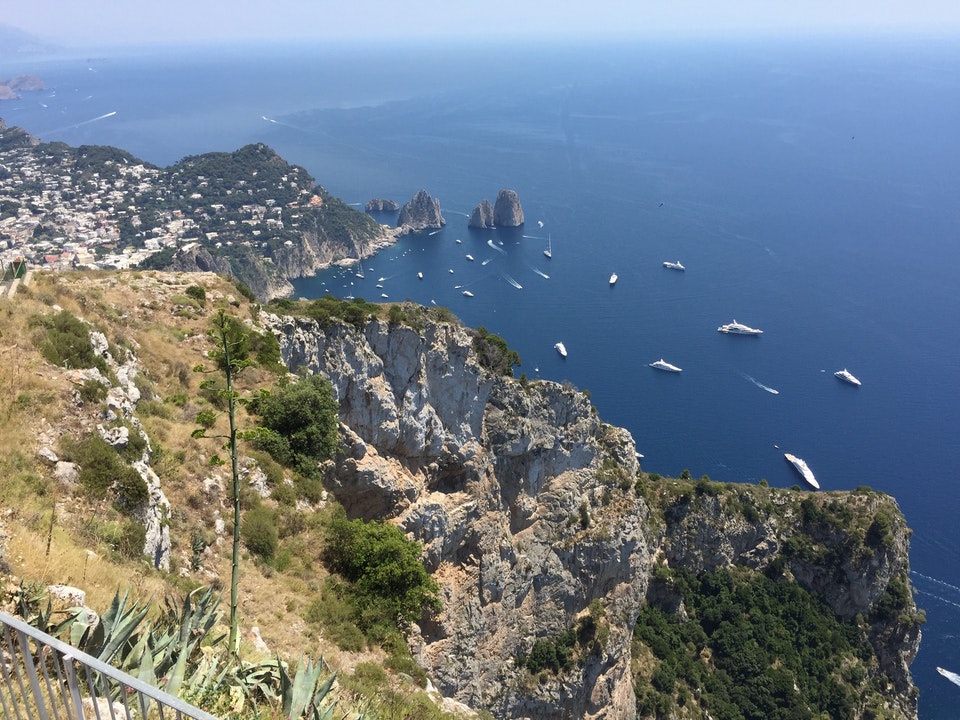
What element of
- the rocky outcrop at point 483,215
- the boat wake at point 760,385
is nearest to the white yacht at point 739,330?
the boat wake at point 760,385

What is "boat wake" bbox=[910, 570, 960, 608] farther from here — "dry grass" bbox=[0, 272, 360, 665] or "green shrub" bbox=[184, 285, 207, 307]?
"green shrub" bbox=[184, 285, 207, 307]

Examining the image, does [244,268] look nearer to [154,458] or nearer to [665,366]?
[665,366]

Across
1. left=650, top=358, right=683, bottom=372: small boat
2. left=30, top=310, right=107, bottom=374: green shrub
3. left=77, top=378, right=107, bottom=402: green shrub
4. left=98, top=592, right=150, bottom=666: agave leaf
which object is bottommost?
left=650, top=358, right=683, bottom=372: small boat

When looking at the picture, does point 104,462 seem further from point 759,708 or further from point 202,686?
point 759,708

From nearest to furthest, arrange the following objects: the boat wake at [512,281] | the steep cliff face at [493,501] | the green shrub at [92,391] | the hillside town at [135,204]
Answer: the green shrub at [92,391]
the steep cliff face at [493,501]
the boat wake at [512,281]
the hillside town at [135,204]

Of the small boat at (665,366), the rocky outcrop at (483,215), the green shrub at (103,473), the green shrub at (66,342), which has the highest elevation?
the green shrub at (66,342)

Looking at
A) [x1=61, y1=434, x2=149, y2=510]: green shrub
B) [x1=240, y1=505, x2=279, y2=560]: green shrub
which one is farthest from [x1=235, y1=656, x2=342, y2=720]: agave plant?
[x1=240, y1=505, x2=279, y2=560]: green shrub

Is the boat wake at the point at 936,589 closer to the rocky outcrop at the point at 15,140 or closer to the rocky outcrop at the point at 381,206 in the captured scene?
the rocky outcrop at the point at 381,206
